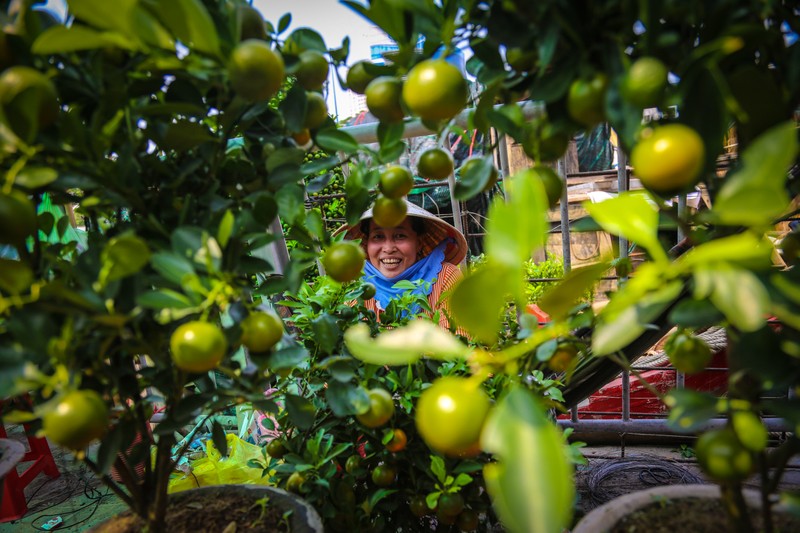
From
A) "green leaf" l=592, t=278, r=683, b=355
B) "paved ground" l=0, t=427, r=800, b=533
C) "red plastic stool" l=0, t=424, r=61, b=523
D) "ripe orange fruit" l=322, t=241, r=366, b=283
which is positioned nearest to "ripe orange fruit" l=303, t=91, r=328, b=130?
"ripe orange fruit" l=322, t=241, r=366, b=283

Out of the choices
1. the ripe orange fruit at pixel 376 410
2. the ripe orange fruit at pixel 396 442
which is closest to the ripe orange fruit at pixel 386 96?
the ripe orange fruit at pixel 376 410

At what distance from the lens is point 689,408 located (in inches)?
12.5

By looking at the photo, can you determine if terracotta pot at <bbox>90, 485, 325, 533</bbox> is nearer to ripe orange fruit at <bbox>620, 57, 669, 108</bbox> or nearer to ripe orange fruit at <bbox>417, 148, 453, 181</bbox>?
ripe orange fruit at <bbox>417, 148, 453, 181</bbox>

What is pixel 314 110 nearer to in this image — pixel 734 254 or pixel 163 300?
pixel 163 300

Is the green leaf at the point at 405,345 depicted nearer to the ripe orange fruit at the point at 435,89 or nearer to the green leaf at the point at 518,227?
the green leaf at the point at 518,227

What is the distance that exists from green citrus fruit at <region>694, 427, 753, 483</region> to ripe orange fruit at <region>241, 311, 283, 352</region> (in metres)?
0.31

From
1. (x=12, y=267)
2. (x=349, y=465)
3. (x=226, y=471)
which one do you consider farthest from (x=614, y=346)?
(x=226, y=471)

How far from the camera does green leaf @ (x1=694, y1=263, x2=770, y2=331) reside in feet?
0.67

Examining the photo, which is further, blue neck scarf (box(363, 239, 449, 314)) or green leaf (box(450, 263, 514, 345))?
blue neck scarf (box(363, 239, 449, 314))

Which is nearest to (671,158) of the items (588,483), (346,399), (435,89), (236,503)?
(435,89)

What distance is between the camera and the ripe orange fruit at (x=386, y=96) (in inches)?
15.1

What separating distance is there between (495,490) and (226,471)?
968 mm

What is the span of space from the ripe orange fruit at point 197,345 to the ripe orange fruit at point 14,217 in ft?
0.39

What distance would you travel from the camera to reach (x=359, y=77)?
44cm
